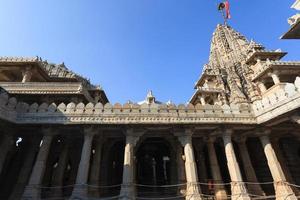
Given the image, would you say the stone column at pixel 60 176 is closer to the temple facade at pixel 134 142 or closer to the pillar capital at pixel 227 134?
the temple facade at pixel 134 142

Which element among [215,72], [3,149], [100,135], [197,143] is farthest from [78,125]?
[215,72]

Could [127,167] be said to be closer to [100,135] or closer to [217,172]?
[100,135]

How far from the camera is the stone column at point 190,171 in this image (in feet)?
42.2

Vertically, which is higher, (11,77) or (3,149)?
(11,77)

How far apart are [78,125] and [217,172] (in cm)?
1090

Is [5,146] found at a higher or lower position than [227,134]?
lower

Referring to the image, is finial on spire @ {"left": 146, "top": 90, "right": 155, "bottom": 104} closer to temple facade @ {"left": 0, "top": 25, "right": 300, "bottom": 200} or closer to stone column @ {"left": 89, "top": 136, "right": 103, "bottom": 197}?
temple facade @ {"left": 0, "top": 25, "right": 300, "bottom": 200}

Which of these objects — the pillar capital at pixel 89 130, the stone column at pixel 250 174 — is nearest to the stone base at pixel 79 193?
the pillar capital at pixel 89 130

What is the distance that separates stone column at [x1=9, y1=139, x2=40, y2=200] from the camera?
1407 centimetres

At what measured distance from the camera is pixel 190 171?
45.0ft

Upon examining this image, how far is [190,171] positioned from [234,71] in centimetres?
3398

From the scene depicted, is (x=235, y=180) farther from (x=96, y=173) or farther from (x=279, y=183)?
(x=96, y=173)

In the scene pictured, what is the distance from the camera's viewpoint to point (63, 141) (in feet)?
59.1

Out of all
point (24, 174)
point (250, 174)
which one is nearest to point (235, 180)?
point (250, 174)
